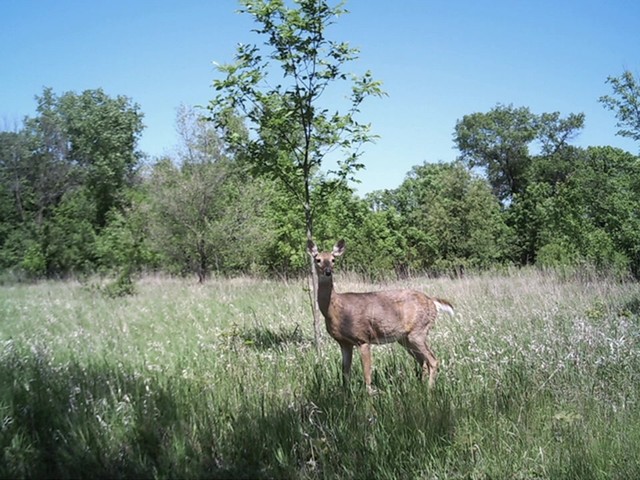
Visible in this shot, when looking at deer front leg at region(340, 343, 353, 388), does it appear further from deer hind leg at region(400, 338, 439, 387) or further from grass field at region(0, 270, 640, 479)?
deer hind leg at region(400, 338, 439, 387)

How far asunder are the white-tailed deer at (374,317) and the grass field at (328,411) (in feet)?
0.77

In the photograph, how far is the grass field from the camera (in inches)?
137

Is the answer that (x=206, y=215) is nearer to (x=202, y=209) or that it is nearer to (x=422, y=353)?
Result: (x=202, y=209)

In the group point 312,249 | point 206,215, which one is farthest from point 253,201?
point 312,249

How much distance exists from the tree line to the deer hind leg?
218 centimetres

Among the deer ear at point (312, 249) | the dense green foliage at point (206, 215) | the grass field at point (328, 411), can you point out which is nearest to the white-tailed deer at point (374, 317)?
the deer ear at point (312, 249)

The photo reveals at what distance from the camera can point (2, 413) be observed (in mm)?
3863

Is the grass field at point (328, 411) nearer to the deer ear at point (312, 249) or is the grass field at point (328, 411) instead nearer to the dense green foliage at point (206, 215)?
the deer ear at point (312, 249)

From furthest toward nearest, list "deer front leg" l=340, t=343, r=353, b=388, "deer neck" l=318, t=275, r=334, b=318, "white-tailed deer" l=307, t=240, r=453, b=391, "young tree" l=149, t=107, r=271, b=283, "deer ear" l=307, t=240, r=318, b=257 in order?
1. "young tree" l=149, t=107, r=271, b=283
2. "deer ear" l=307, t=240, r=318, b=257
3. "deer neck" l=318, t=275, r=334, b=318
4. "white-tailed deer" l=307, t=240, r=453, b=391
5. "deer front leg" l=340, t=343, r=353, b=388

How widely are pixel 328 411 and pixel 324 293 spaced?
6.04 ft

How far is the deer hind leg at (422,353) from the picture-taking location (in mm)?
5723

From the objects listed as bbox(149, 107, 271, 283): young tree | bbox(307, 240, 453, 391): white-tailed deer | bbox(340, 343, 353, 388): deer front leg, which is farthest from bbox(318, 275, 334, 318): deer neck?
bbox(149, 107, 271, 283): young tree

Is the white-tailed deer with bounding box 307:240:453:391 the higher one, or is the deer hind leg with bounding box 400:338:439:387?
the white-tailed deer with bounding box 307:240:453:391

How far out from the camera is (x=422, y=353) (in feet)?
19.1
